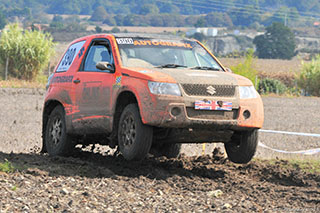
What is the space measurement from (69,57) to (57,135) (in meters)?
1.31

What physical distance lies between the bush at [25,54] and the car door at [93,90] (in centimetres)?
3574

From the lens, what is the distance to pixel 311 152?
12.0 metres

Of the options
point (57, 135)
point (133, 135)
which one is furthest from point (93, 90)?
point (57, 135)

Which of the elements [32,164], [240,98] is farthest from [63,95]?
[240,98]

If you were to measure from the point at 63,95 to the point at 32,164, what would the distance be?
173cm

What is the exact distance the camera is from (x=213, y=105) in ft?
A: 26.0

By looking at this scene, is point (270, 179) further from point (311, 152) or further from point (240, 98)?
point (311, 152)

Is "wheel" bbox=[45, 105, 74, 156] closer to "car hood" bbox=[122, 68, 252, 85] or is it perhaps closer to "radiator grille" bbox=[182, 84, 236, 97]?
"car hood" bbox=[122, 68, 252, 85]

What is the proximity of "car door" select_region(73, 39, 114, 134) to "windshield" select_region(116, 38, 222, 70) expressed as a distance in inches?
10.9

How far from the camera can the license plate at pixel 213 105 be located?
7.83 m

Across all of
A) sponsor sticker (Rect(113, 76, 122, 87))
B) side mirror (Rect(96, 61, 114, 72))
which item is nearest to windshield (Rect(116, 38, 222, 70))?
side mirror (Rect(96, 61, 114, 72))

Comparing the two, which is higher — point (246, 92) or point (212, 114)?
point (246, 92)

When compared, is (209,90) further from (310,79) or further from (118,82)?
(310,79)

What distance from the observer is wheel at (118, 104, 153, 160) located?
7883mm
